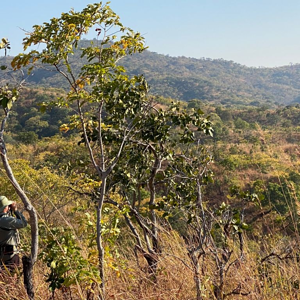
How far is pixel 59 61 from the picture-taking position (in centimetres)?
184

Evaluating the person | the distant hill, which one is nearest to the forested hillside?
the person

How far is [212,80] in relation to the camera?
128750 millimetres

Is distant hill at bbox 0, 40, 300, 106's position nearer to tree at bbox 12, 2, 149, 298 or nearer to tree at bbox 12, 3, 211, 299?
tree at bbox 12, 3, 211, 299

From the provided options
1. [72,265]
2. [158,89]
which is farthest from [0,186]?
[158,89]

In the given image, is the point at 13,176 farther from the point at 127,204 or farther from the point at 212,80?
the point at 212,80

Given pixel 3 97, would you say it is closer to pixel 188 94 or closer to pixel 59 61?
pixel 59 61

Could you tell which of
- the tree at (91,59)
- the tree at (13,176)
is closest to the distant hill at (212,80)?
the tree at (91,59)

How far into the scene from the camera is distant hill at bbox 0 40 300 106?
10019 cm

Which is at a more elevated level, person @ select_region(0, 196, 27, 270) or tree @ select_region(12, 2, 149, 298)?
tree @ select_region(12, 2, 149, 298)

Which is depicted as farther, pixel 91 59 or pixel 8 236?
pixel 8 236

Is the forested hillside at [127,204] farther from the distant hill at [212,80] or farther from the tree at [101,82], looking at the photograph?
the distant hill at [212,80]

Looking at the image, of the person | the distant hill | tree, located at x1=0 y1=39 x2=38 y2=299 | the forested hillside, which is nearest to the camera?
tree, located at x1=0 y1=39 x2=38 y2=299

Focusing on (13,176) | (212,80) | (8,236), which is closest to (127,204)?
(8,236)

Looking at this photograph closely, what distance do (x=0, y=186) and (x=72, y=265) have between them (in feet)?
27.1
